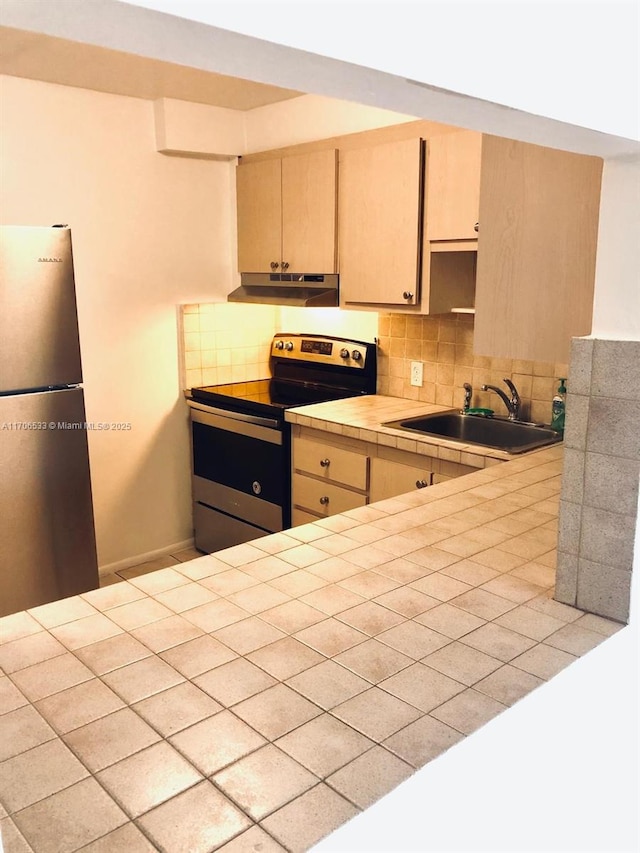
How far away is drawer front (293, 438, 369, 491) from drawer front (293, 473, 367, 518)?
0.04m

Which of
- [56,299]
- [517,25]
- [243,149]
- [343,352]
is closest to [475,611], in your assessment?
[517,25]

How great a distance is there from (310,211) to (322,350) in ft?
2.38

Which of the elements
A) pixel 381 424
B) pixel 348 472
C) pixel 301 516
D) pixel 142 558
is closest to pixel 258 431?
pixel 301 516

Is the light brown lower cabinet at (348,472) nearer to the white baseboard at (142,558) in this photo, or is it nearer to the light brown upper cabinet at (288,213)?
the light brown upper cabinet at (288,213)

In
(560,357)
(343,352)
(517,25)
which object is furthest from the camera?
(343,352)

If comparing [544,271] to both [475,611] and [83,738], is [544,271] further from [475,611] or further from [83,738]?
[83,738]

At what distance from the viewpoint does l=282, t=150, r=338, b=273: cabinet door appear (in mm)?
3424

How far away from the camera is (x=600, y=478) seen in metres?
1.36

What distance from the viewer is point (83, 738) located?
1.00 m

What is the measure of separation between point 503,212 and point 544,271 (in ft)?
0.58

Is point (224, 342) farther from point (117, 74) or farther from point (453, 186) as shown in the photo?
point (453, 186)

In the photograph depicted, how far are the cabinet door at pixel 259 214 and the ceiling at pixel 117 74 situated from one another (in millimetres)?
356

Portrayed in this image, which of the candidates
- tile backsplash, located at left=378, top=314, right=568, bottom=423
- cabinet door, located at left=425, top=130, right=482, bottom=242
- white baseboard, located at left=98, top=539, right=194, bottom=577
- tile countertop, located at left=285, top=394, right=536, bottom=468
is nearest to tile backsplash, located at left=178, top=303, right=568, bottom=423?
tile backsplash, located at left=378, top=314, right=568, bottom=423

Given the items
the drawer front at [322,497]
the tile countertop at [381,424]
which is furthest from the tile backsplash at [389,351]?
the drawer front at [322,497]
